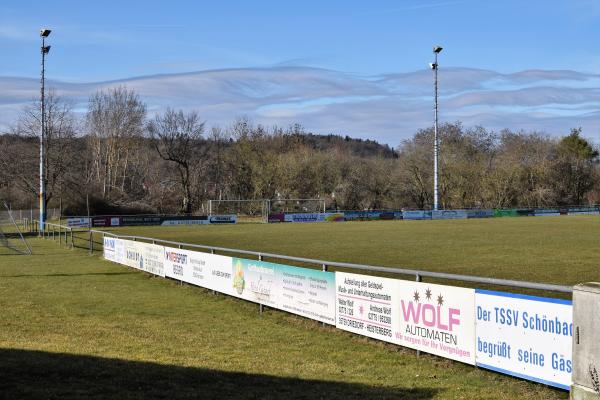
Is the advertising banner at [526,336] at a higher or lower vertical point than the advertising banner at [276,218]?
higher

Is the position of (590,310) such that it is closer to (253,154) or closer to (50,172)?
(50,172)

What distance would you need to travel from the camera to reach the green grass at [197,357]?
6.73 meters

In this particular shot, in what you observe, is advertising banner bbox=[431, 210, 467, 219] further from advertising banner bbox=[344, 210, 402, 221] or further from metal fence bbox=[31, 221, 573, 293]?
metal fence bbox=[31, 221, 573, 293]

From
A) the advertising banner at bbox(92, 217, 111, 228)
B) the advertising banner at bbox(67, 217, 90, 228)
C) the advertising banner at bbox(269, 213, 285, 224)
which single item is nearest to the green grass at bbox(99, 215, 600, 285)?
the advertising banner at bbox(67, 217, 90, 228)

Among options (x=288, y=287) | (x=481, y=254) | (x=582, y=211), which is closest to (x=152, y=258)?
(x=288, y=287)

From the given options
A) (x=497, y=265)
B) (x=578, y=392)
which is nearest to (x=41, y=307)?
(x=578, y=392)

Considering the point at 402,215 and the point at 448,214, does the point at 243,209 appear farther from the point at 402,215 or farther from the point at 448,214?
the point at 448,214

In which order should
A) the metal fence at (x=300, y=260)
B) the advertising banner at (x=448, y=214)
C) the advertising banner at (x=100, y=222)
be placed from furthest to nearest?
the advertising banner at (x=448, y=214)
the advertising banner at (x=100, y=222)
the metal fence at (x=300, y=260)

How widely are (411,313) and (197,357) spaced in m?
2.98

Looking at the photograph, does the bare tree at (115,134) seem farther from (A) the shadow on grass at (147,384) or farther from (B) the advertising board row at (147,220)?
(A) the shadow on grass at (147,384)

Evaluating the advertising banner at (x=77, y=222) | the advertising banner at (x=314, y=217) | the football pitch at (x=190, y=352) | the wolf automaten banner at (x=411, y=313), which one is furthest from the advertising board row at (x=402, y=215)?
the wolf automaten banner at (x=411, y=313)

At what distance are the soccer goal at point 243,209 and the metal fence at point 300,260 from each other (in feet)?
74.8

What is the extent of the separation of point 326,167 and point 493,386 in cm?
8306

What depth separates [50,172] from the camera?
6750 centimetres
